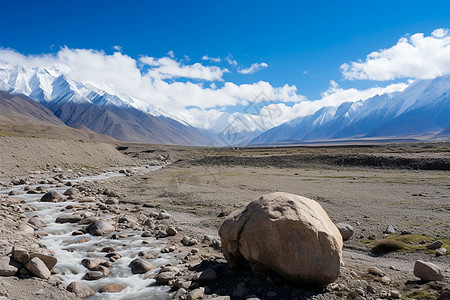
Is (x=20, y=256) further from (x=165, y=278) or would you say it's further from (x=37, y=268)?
(x=165, y=278)

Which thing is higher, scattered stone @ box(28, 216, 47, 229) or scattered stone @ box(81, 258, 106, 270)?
scattered stone @ box(28, 216, 47, 229)

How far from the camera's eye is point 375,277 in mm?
9523

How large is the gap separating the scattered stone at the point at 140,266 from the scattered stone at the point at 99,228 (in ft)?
15.9

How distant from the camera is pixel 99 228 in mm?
15320

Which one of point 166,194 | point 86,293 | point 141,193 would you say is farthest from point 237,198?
point 86,293

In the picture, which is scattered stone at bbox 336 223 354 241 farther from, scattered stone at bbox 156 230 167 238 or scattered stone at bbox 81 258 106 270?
scattered stone at bbox 81 258 106 270

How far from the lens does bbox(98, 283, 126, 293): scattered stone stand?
935cm

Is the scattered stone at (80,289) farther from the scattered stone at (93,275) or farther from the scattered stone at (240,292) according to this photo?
the scattered stone at (240,292)

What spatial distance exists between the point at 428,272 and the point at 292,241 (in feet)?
15.4

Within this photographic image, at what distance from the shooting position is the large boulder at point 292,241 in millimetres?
8211

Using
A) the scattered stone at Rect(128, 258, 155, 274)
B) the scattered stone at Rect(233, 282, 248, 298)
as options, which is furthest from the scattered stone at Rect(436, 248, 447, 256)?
the scattered stone at Rect(128, 258, 155, 274)

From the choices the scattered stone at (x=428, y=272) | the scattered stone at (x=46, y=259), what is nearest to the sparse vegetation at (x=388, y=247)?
the scattered stone at (x=428, y=272)

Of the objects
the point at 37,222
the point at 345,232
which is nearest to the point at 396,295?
the point at 345,232

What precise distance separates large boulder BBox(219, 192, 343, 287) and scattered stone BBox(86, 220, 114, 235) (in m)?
9.14
